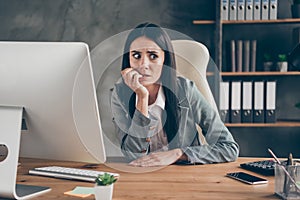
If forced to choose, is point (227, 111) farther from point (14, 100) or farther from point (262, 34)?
point (14, 100)

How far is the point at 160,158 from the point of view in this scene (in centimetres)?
165

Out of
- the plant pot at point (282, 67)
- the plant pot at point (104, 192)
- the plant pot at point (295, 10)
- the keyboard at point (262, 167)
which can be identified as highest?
the plant pot at point (295, 10)

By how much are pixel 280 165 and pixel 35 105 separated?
693 millimetres

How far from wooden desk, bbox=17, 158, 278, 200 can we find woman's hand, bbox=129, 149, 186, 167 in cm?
4

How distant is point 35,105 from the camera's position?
4.17 feet


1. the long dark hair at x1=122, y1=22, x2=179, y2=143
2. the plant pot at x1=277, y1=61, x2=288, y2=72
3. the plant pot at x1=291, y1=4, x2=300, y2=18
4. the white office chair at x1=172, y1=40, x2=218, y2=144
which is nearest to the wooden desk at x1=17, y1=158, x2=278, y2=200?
the long dark hair at x1=122, y1=22, x2=179, y2=143

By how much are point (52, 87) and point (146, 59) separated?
1.81 ft

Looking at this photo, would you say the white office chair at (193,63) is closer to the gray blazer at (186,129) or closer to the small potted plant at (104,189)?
the gray blazer at (186,129)

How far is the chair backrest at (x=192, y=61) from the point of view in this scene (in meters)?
2.19

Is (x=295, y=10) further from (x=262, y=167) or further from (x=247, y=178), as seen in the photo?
(x=247, y=178)

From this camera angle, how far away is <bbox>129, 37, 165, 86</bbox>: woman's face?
5.68 ft

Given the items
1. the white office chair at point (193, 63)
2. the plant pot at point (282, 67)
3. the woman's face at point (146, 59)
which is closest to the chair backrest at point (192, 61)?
the white office chair at point (193, 63)

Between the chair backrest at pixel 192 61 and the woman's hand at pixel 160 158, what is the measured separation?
544mm

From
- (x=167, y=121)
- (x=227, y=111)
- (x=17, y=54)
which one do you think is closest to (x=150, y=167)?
(x=167, y=121)
